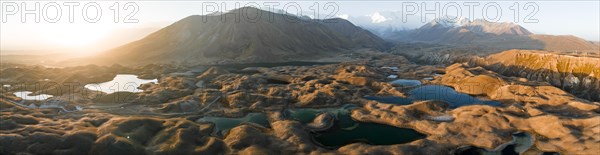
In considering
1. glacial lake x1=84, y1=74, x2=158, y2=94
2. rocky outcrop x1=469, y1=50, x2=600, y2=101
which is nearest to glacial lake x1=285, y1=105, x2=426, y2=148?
glacial lake x1=84, y1=74, x2=158, y2=94

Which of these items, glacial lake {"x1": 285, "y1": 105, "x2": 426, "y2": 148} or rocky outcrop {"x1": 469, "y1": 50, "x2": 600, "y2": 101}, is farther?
rocky outcrop {"x1": 469, "y1": 50, "x2": 600, "y2": 101}

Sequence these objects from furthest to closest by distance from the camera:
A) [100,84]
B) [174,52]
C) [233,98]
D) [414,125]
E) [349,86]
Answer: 1. [174,52]
2. [100,84]
3. [349,86]
4. [233,98]
5. [414,125]

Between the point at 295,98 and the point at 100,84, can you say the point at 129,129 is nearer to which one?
the point at 295,98

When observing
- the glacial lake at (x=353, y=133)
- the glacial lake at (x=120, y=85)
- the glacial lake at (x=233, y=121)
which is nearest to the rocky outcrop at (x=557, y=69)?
the glacial lake at (x=353, y=133)

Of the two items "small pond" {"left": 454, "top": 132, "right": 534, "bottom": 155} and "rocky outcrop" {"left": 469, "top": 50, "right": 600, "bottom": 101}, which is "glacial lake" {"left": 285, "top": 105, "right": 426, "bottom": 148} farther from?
"rocky outcrop" {"left": 469, "top": 50, "right": 600, "bottom": 101}

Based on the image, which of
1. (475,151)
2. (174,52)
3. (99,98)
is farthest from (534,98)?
(174,52)

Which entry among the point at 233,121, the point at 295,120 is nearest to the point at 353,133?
the point at 295,120

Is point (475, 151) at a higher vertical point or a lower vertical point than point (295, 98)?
lower
